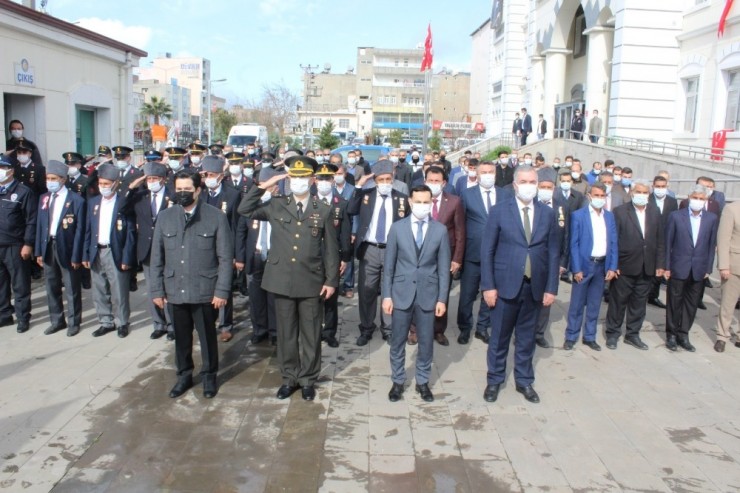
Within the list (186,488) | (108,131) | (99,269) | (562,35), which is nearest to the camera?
(186,488)

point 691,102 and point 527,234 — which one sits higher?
point 691,102

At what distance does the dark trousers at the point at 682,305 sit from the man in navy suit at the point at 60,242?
7.01m

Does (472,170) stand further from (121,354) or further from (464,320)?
(121,354)

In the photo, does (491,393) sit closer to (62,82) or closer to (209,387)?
(209,387)

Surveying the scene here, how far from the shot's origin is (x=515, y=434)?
5.00 m

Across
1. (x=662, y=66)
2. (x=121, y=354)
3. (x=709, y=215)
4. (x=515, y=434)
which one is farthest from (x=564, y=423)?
(x=662, y=66)

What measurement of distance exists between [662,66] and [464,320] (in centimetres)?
1792

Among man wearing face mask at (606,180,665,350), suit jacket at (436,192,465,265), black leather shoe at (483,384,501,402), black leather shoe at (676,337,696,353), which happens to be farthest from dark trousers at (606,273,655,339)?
black leather shoe at (483,384,501,402)

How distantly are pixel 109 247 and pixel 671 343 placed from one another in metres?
Result: 6.70

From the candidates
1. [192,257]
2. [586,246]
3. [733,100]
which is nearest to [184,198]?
[192,257]

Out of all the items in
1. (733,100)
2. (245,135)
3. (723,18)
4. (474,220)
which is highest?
(723,18)

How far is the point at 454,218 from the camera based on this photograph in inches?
287

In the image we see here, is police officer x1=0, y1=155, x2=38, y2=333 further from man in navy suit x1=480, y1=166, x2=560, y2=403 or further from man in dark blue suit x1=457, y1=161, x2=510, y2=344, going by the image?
man in navy suit x1=480, y1=166, x2=560, y2=403

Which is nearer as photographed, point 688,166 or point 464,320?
point 464,320
